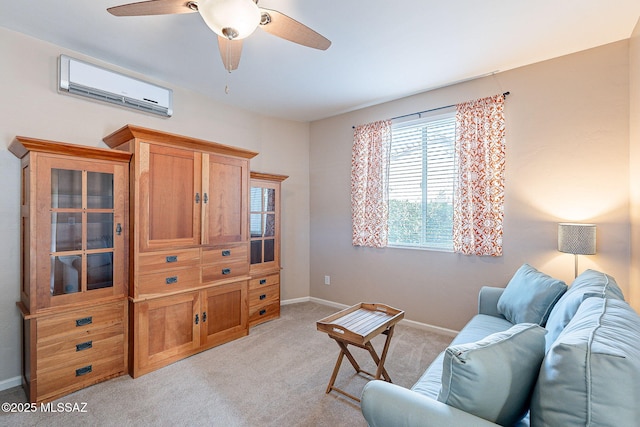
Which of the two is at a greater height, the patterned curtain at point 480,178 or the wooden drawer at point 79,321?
the patterned curtain at point 480,178

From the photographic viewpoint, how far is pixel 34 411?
6.31ft

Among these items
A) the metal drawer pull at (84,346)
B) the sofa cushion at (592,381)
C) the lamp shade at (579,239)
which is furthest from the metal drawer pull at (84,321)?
the lamp shade at (579,239)

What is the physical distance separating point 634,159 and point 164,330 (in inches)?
158

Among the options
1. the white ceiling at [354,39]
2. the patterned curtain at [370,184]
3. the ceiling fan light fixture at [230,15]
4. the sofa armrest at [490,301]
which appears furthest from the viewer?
the patterned curtain at [370,184]

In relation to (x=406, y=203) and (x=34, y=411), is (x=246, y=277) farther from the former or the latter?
(x=406, y=203)

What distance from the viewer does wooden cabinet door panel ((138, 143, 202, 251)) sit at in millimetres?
2383

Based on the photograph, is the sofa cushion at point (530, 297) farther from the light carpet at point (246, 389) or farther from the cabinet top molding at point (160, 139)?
the cabinet top molding at point (160, 139)

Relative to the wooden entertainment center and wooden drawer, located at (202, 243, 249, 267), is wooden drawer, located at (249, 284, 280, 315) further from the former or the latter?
wooden drawer, located at (202, 243, 249, 267)

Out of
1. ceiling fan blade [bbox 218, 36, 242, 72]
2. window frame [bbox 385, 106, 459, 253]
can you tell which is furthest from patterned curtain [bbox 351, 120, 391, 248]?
ceiling fan blade [bbox 218, 36, 242, 72]

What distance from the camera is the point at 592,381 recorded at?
0.77m

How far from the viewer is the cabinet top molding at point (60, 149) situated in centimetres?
195

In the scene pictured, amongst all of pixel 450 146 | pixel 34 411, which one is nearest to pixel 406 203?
pixel 450 146

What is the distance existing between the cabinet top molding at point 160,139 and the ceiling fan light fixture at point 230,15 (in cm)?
121

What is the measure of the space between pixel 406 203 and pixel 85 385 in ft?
11.2
